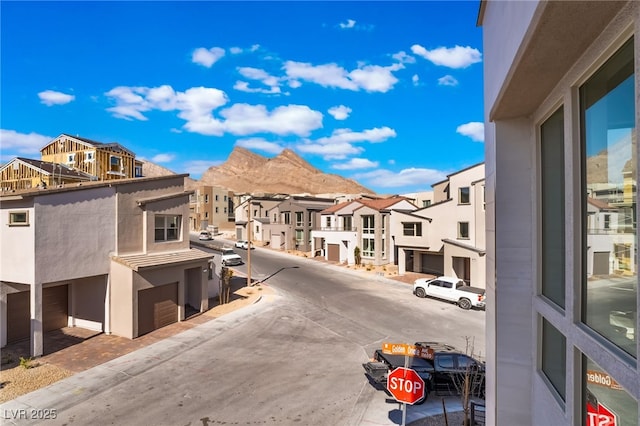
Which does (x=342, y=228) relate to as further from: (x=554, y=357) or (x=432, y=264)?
(x=554, y=357)

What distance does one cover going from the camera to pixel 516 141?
534 centimetres

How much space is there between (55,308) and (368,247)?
27976 mm

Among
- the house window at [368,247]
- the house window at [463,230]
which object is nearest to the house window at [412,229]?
the house window at [463,230]

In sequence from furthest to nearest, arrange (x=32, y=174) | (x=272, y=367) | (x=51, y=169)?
(x=51, y=169) < (x=32, y=174) < (x=272, y=367)

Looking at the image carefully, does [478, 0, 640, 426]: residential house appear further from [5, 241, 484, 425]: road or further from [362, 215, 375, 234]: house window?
[362, 215, 375, 234]: house window

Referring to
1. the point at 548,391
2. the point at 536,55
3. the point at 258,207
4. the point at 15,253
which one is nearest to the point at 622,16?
the point at 536,55

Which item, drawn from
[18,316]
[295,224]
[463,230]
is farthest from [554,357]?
[295,224]

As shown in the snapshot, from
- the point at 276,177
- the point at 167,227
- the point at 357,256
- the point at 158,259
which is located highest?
the point at 276,177

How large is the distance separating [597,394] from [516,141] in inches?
136

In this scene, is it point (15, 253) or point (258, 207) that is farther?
point (258, 207)

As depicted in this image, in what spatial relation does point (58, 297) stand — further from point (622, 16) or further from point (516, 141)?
point (622, 16)

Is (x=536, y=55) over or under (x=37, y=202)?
over

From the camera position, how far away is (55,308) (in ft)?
57.9

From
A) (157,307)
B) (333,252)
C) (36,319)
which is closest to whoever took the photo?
(36,319)
